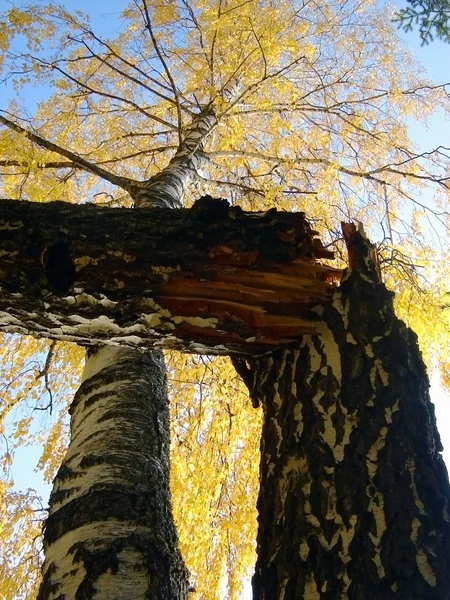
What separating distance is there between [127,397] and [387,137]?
4.67 metres

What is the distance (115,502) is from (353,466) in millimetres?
664

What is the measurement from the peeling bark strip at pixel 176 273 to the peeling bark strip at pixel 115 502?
1.38 feet

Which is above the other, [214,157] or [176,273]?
[214,157]

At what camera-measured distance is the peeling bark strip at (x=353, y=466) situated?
1059mm

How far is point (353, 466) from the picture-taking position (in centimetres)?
119

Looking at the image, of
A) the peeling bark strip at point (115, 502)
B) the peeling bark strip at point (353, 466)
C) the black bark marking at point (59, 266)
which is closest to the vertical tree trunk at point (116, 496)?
the peeling bark strip at point (115, 502)

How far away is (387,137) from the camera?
5488mm

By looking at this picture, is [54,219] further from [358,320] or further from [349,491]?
[349,491]

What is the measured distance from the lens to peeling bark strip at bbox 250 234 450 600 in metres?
1.06

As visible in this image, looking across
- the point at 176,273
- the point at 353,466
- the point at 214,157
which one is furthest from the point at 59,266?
the point at 214,157

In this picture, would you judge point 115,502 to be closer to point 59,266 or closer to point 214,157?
point 59,266

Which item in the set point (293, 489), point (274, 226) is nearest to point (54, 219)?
point (274, 226)

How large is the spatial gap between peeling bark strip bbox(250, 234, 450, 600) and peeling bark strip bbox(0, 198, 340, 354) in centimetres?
13

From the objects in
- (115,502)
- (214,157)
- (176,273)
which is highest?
(214,157)
